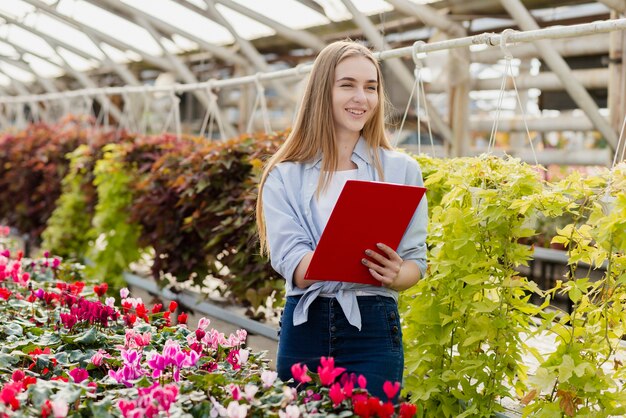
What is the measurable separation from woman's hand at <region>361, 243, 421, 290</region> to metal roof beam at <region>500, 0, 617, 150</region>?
13.3 feet

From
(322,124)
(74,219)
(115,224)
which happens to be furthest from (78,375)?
(74,219)

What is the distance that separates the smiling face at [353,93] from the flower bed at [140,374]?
0.63m

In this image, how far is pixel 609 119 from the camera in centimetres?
570

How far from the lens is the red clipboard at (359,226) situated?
6.30 feet

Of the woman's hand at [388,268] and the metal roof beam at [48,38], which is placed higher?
the metal roof beam at [48,38]

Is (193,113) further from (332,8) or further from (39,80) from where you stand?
(332,8)

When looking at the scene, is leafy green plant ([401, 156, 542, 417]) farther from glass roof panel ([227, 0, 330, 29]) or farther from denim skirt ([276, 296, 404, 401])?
glass roof panel ([227, 0, 330, 29])

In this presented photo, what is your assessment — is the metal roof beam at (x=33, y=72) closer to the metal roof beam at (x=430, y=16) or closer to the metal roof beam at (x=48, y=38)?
the metal roof beam at (x=48, y=38)

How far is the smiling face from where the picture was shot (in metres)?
2.12

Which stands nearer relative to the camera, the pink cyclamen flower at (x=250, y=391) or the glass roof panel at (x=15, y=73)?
the pink cyclamen flower at (x=250, y=391)

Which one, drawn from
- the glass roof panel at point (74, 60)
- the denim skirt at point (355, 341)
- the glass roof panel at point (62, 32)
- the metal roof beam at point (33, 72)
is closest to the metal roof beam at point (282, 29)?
the glass roof panel at point (62, 32)

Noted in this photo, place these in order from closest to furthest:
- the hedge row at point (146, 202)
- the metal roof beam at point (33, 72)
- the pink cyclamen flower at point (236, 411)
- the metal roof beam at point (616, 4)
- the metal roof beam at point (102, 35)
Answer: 1. the pink cyclamen flower at point (236, 411)
2. the hedge row at point (146, 202)
3. the metal roof beam at point (616, 4)
4. the metal roof beam at point (102, 35)
5. the metal roof beam at point (33, 72)

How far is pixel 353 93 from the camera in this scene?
213 cm

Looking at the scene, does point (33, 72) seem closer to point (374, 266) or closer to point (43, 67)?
point (43, 67)
